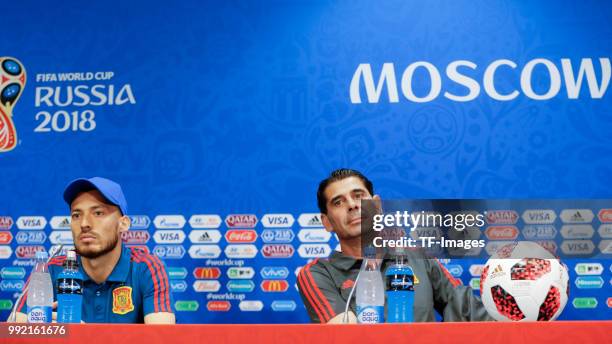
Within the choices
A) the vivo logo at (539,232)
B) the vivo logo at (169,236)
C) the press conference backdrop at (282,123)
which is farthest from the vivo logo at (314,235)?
the vivo logo at (539,232)

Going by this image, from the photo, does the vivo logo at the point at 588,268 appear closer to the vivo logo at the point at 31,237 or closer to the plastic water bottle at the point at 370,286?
the plastic water bottle at the point at 370,286

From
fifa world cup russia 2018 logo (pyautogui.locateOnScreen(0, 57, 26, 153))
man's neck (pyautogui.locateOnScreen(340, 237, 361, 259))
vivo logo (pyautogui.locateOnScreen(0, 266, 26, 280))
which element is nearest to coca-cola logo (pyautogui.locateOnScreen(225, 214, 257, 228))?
man's neck (pyautogui.locateOnScreen(340, 237, 361, 259))

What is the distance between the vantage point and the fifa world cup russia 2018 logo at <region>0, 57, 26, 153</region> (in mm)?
3768

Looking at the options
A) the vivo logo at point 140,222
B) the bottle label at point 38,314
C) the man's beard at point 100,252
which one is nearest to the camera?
the bottle label at point 38,314

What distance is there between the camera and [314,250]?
3480 mm

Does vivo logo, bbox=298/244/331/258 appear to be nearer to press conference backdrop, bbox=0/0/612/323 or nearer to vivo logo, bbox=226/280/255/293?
press conference backdrop, bbox=0/0/612/323

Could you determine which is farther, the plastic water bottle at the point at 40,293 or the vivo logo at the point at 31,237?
the vivo logo at the point at 31,237

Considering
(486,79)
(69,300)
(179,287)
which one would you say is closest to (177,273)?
(179,287)

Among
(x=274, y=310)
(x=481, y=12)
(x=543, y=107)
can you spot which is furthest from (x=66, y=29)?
(x=543, y=107)

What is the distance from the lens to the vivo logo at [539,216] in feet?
5.49

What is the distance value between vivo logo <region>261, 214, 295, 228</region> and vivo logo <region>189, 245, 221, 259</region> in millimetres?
265

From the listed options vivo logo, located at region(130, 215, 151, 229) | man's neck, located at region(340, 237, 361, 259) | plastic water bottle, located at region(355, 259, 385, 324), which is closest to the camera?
plastic water bottle, located at region(355, 259, 385, 324)

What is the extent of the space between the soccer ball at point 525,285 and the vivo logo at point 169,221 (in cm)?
190

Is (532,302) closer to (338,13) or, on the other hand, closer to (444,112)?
(444,112)
